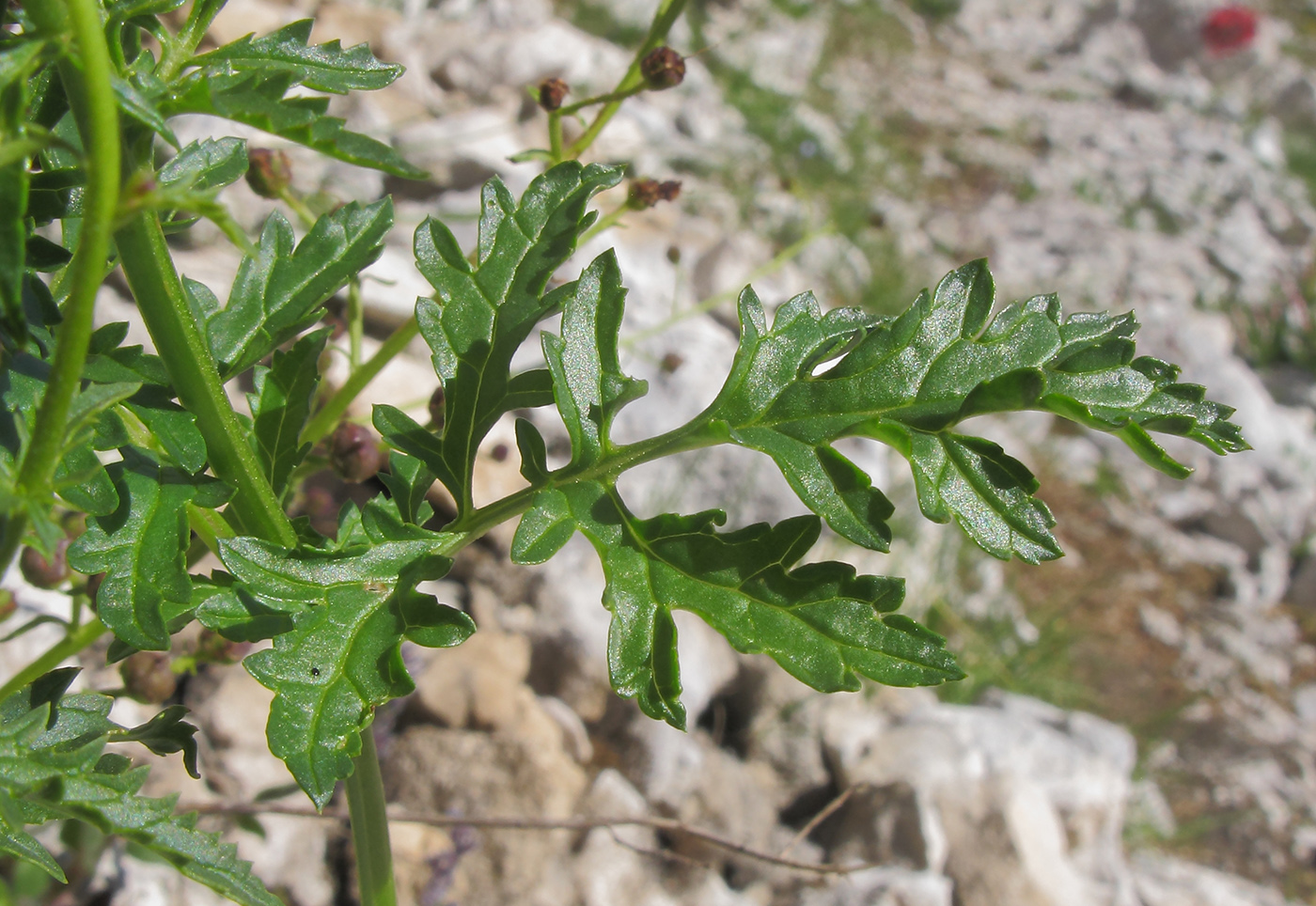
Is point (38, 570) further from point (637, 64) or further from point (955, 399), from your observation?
point (955, 399)

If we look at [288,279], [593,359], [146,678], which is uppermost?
[288,279]

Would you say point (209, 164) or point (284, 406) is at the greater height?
point (209, 164)

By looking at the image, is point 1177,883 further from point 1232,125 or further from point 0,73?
point 1232,125

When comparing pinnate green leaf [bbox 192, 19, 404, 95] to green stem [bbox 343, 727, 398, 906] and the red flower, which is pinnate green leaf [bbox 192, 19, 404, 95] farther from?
the red flower

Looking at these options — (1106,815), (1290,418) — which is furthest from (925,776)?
(1290,418)

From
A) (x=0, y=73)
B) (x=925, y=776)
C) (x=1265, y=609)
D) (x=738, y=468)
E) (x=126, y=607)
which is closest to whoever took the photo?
(x=0, y=73)

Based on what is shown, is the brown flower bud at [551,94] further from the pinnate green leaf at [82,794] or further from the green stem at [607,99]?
the pinnate green leaf at [82,794]

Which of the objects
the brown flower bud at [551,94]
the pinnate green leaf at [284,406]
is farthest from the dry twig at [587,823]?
the brown flower bud at [551,94]

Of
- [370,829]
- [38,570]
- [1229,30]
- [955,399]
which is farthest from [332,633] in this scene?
[1229,30]
